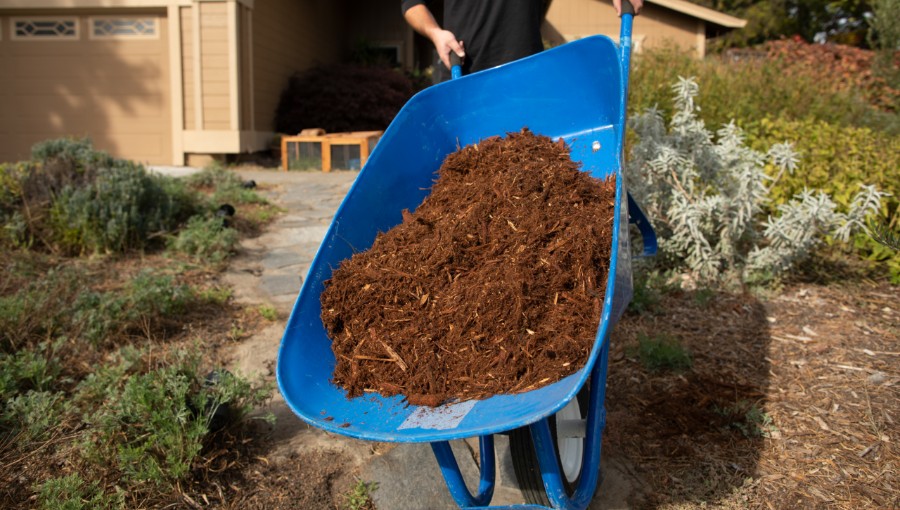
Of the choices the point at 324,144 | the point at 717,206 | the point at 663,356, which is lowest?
the point at 663,356

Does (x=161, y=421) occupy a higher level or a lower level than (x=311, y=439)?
higher

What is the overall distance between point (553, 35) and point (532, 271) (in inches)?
466

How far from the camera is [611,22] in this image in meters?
12.4

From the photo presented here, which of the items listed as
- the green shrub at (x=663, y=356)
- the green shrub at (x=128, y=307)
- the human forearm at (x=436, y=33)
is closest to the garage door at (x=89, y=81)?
the green shrub at (x=128, y=307)

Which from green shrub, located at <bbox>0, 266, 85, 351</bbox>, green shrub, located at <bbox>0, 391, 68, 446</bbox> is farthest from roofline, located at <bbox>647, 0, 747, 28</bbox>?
green shrub, located at <bbox>0, 391, 68, 446</bbox>

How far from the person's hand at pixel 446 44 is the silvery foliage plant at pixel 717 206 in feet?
4.91

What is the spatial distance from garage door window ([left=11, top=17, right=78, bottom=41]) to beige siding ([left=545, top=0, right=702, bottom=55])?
801 centimetres

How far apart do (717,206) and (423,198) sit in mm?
1983

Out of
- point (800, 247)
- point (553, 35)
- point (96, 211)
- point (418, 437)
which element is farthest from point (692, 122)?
point (553, 35)

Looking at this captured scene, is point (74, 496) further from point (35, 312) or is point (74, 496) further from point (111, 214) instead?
point (111, 214)

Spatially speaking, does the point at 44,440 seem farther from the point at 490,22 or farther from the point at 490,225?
the point at 490,22

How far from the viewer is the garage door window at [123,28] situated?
330 inches

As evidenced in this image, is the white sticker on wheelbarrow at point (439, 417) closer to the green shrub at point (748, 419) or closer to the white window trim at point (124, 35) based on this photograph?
the green shrub at point (748, 419)

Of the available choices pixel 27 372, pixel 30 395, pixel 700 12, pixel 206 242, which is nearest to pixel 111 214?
pixel 206 242
